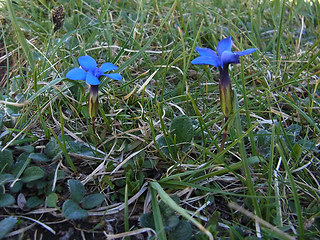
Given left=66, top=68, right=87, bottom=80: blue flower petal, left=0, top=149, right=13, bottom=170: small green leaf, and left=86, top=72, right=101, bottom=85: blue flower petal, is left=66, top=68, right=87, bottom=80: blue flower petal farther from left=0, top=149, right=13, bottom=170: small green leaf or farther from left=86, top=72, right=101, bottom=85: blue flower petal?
left=0, top=149, right=13, bottom=170: small green leaf


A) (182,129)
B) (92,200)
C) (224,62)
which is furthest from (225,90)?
(92,200)

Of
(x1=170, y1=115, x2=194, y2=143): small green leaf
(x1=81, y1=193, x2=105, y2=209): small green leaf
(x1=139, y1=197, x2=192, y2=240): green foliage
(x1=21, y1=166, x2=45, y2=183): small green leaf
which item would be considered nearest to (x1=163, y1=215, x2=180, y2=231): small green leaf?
(x1=139, y1=197, x2=192, y2=240): green foliage

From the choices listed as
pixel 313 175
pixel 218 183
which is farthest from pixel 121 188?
pixel 313 175

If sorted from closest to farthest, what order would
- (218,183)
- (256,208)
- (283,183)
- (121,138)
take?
(256,208) < (283,183) < (218,183) < (121,138)

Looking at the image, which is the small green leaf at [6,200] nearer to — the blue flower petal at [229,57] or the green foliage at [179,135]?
the green foliage at [179,135]

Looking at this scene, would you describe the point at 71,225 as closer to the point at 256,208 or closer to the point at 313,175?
the point at 256,208

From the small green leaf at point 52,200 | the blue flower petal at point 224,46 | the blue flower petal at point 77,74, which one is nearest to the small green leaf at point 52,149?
the small green leaf at point 52,200

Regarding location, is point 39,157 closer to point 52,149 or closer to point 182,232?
point 52,149
